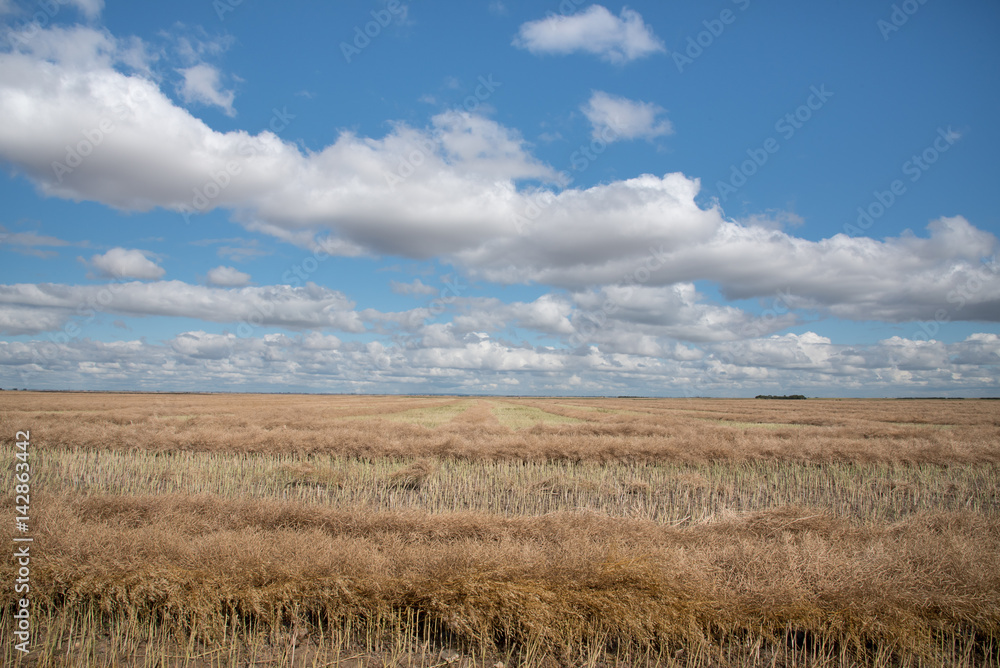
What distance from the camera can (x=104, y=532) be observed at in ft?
21.4

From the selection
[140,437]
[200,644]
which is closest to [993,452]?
[200,644]

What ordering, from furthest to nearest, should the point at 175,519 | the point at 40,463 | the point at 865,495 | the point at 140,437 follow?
the point at 140,437, the point at 40,463, the point at 865,495, the point at 175,519

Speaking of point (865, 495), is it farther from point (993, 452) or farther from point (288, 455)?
point (288, 455)

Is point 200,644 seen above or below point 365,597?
below

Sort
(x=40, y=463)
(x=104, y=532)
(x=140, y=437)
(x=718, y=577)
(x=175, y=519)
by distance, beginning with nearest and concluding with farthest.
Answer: (x=718, y=577)
(x=104, y=532)
(x=175, y=519)
(x=40, y=463)
(x=140, y=437)

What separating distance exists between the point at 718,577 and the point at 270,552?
223 inches

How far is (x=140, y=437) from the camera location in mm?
18453

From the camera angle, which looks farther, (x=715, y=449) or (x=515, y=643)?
(x=715, y=449)

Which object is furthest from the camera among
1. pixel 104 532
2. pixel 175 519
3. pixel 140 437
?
pixel 140 437

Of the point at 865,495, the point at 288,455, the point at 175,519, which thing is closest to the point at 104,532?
the point at 175,519

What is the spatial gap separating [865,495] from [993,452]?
29.6 feet

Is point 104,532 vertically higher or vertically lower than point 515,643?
higher

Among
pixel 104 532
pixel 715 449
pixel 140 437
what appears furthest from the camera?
pixel 140 437

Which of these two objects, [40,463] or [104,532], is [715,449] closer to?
[104,532]
